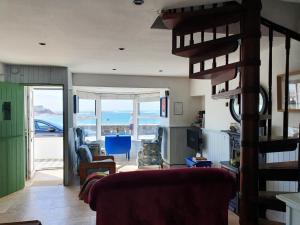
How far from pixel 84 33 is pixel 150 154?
13.9 feet

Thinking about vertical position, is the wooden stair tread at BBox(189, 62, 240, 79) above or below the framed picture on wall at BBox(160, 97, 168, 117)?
above

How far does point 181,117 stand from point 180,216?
160 inches

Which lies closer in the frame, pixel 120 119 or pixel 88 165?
pixel 88 165

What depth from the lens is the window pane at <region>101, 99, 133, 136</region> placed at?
8.03 metres

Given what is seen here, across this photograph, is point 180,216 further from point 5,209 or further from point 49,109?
point 49,109

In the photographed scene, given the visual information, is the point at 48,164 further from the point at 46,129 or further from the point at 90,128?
the point at 90,128

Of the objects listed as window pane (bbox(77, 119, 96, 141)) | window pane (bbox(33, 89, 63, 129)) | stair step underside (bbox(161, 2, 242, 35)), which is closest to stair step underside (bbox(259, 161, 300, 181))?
stair step underside (bbox(161, 2, 242, 35))

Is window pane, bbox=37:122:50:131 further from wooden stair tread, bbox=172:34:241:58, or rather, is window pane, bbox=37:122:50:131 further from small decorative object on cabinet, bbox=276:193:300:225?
small decorative object on cabinet, bbox=276:193:300:225

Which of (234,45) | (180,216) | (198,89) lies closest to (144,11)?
(234,45)

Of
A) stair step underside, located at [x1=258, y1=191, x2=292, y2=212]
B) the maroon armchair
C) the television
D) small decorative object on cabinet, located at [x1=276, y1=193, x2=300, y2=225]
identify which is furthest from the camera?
the television

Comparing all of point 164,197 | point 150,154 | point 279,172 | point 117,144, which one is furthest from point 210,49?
point 117,144

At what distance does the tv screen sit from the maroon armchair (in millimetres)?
3147

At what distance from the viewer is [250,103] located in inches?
76.4

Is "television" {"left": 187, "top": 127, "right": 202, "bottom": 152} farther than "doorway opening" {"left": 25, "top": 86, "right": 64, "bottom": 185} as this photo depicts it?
No
